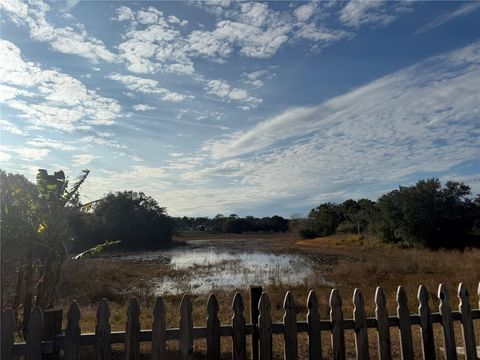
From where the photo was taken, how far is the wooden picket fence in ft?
11.8

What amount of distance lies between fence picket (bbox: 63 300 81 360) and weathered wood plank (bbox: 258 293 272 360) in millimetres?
1647

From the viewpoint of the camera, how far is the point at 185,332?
12.5 feet

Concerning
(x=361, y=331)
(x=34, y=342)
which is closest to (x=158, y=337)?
(x=34, y=342)

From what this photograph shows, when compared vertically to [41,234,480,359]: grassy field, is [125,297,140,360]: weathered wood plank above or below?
above

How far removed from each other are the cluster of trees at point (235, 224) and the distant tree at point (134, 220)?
34032 millimetres

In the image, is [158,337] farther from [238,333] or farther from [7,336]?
[7,336]

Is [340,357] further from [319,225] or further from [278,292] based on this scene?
[319,225]

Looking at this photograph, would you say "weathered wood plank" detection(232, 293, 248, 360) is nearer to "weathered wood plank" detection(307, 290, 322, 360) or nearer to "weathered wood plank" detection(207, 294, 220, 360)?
"weathered wood plank" detection(207, 294, 220, 360)

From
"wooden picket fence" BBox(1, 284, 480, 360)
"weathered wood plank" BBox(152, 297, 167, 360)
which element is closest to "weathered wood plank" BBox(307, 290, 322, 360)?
"wooden picket fence" BBox(1, 284, 480, 360)

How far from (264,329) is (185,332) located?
2.48 ft

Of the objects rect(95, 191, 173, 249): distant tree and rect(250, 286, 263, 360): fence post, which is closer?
rect(250, 286, 263, 360): fence post

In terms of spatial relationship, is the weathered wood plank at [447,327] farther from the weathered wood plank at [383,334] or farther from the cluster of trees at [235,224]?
the cluster of trees at [235,224]

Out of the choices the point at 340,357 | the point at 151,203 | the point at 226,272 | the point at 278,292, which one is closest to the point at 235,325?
the point at 340,357

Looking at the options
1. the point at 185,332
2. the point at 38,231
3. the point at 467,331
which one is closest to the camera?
the point at 185,332
